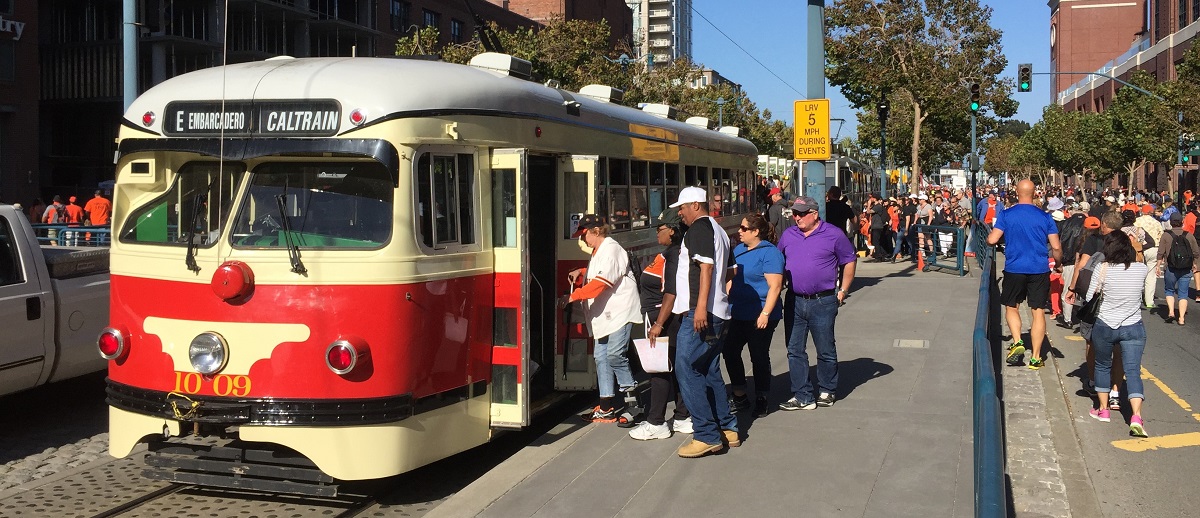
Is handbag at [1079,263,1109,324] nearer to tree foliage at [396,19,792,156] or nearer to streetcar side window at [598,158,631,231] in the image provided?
streetcar side window at [598,158,631,231]

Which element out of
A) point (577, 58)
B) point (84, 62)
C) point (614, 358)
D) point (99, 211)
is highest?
point (84, 62)

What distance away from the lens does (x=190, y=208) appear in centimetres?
698

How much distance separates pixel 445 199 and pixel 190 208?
5.17 feet

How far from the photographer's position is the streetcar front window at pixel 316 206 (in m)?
6.69

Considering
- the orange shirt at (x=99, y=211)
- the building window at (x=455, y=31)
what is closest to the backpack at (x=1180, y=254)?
the orange shirt at (x=99, y=211)

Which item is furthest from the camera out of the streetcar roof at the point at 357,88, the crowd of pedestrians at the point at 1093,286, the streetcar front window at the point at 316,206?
the crowd of pedestrians at the point at 1093,286

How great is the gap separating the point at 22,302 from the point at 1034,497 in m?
7.62

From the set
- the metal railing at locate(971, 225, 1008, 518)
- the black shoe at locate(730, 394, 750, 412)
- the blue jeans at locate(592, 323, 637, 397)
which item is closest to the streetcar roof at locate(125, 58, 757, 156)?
the blue jeans at locate(592, 323, 637, 397)

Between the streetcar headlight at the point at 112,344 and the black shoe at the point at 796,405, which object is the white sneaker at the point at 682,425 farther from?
the streetcar headlight at the point at 112,344

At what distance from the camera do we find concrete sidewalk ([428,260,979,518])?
21.1 ft

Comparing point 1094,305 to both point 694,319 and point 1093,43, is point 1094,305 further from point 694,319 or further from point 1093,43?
point 1093,43

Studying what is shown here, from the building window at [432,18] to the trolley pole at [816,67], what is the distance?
40.1 m

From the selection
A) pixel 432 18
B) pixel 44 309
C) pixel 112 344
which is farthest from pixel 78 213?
pixel 432 18

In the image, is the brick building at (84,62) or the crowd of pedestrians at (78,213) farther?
the brick building at (84,62)
